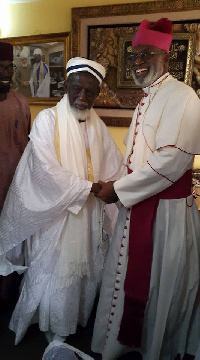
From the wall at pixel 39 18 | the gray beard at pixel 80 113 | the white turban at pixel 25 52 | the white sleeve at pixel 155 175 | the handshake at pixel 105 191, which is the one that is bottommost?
the handshake at pixel 105 191

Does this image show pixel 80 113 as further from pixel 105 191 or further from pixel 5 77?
pixel 5 77

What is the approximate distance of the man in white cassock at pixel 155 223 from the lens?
152cm

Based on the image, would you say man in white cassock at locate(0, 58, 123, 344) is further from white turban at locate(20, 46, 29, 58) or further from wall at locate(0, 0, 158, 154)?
white turban at locate(20, 46, 29, 58)

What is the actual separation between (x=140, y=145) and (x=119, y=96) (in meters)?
1.40

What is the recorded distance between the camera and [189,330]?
1865mm

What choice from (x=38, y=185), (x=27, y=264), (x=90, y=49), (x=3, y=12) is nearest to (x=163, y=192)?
(x=38, y=185)

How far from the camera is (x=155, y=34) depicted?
5.15 feet

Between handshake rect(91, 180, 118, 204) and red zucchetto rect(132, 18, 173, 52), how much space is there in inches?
30.0

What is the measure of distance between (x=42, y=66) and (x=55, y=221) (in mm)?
1972

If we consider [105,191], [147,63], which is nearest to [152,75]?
[147,63]

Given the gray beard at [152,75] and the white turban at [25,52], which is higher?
the white turban at [25,52]

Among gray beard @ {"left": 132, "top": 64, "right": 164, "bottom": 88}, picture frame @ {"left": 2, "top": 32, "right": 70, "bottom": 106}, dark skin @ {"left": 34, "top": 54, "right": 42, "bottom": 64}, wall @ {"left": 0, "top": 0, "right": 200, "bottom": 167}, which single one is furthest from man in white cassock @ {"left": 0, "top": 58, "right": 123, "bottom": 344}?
dark skin @ {"left": 34, "top": 54, "right": 42, "bottom": 64}

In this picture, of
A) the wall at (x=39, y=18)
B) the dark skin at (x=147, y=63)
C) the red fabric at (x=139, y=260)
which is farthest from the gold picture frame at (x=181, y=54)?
the red fabric at (x=139, y=260)

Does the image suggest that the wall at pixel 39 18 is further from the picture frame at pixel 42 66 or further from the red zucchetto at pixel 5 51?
the red zucchetto at pixel 5 51
